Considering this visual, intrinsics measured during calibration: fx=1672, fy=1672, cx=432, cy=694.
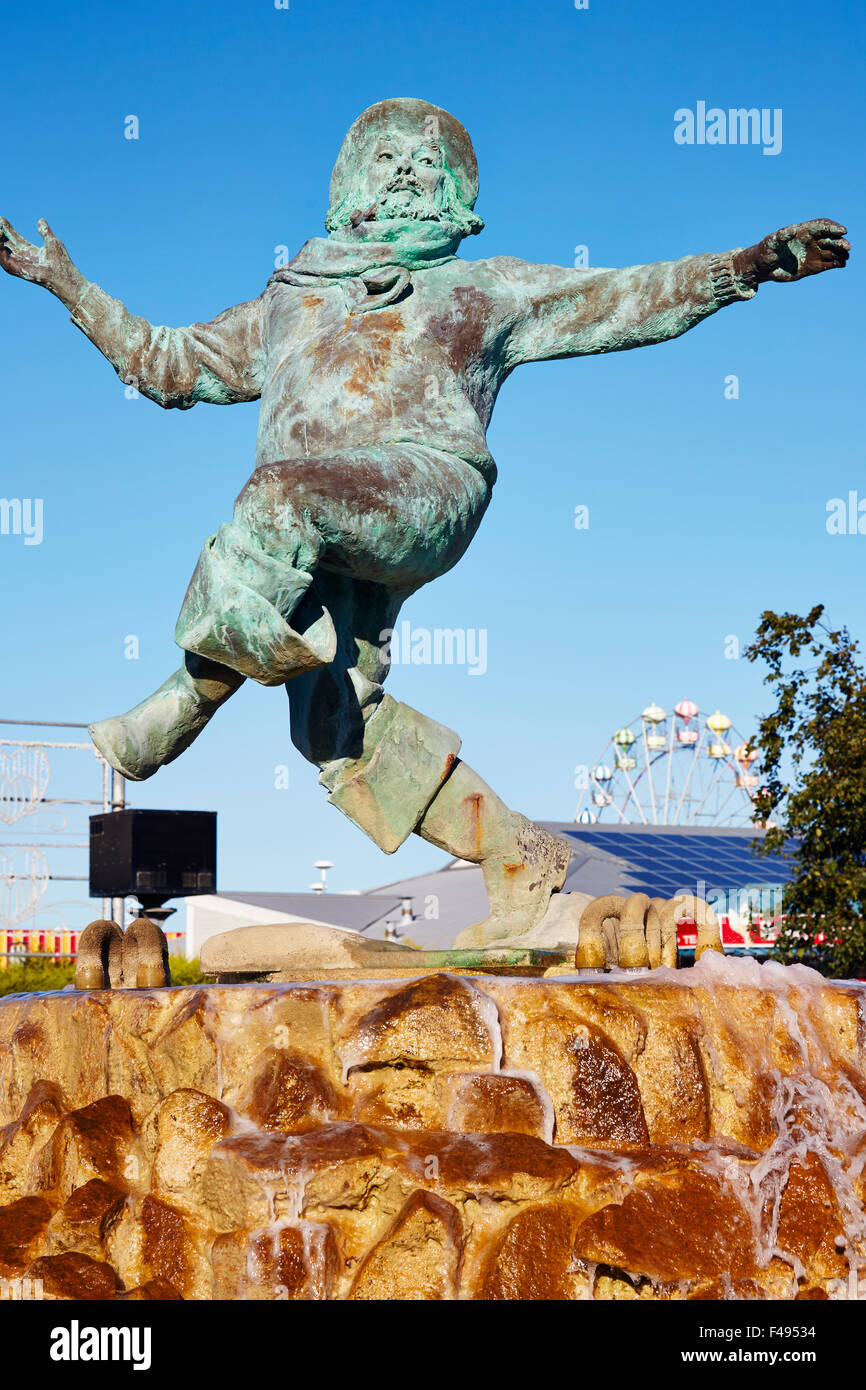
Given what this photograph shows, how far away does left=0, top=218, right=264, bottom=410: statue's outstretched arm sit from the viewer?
581 cm

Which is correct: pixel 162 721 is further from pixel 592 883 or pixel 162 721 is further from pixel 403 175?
pixel 592 883

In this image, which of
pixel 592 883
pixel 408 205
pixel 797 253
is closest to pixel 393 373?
pixel 408 205

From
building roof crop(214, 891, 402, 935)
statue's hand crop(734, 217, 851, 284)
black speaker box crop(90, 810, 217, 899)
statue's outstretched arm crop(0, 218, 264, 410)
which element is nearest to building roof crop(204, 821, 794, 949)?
building roof crop(214, 891, 402, 935)

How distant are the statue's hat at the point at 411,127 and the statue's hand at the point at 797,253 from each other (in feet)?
3.36

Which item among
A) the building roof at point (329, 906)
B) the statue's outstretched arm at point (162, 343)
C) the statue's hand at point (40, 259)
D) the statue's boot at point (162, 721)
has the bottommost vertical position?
the building roof at point (329, 906)

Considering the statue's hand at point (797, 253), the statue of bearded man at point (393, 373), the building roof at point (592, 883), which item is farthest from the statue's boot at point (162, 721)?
the building roof at point (592, 883)

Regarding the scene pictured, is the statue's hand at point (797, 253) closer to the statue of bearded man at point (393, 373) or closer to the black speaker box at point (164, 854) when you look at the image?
the statue of bearded man at point (393, 373)

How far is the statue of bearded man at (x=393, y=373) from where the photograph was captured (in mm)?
5117

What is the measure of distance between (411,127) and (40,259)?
1.35m

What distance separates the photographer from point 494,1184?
3.97m

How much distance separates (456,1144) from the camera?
4109 mm

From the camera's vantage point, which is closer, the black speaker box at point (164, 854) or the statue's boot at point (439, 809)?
the statue's boot at point (439, 809)
